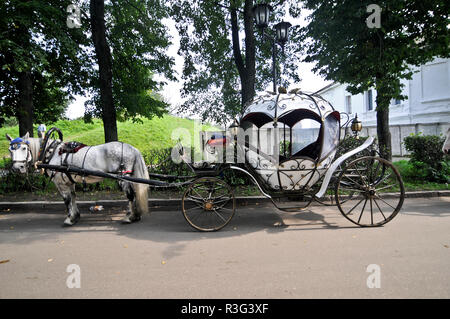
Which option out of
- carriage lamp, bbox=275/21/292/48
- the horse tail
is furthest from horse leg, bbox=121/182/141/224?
carriage lamp, bbox=275/21/292/48

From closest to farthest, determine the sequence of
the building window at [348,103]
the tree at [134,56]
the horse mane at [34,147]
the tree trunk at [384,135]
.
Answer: the horse mane at [34,147] < the tree trunk at [384,135] < the tree at [134,56] < the building window at [348,103]

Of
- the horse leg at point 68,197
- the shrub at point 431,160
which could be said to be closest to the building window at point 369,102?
the shrub at point 431,160

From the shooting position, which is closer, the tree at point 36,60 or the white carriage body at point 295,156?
the white carriage body at point 295,156

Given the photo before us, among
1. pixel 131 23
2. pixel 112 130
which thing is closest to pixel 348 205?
pixel 112 130

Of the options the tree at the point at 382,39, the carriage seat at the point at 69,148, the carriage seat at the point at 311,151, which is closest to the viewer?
the carriage seat at the point at 69,148

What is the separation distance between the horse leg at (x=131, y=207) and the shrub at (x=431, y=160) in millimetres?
8485

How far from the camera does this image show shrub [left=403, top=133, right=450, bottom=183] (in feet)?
28.6

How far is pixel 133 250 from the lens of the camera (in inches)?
160

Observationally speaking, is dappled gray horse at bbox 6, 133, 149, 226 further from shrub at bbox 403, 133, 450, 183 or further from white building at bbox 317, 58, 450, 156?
white building at bbox 317, 58, 450, 156

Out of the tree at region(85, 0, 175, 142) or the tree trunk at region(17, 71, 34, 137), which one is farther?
the tree at region(85, 0, 175, 142)

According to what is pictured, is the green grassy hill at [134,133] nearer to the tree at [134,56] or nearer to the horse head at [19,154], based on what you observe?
the tree at [134,56]

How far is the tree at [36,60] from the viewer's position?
852 cm

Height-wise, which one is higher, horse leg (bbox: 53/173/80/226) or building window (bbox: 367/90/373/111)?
building window (bbox: 367/90/373/111)

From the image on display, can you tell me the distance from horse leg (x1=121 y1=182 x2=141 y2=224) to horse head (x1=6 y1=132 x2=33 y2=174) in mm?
1672
